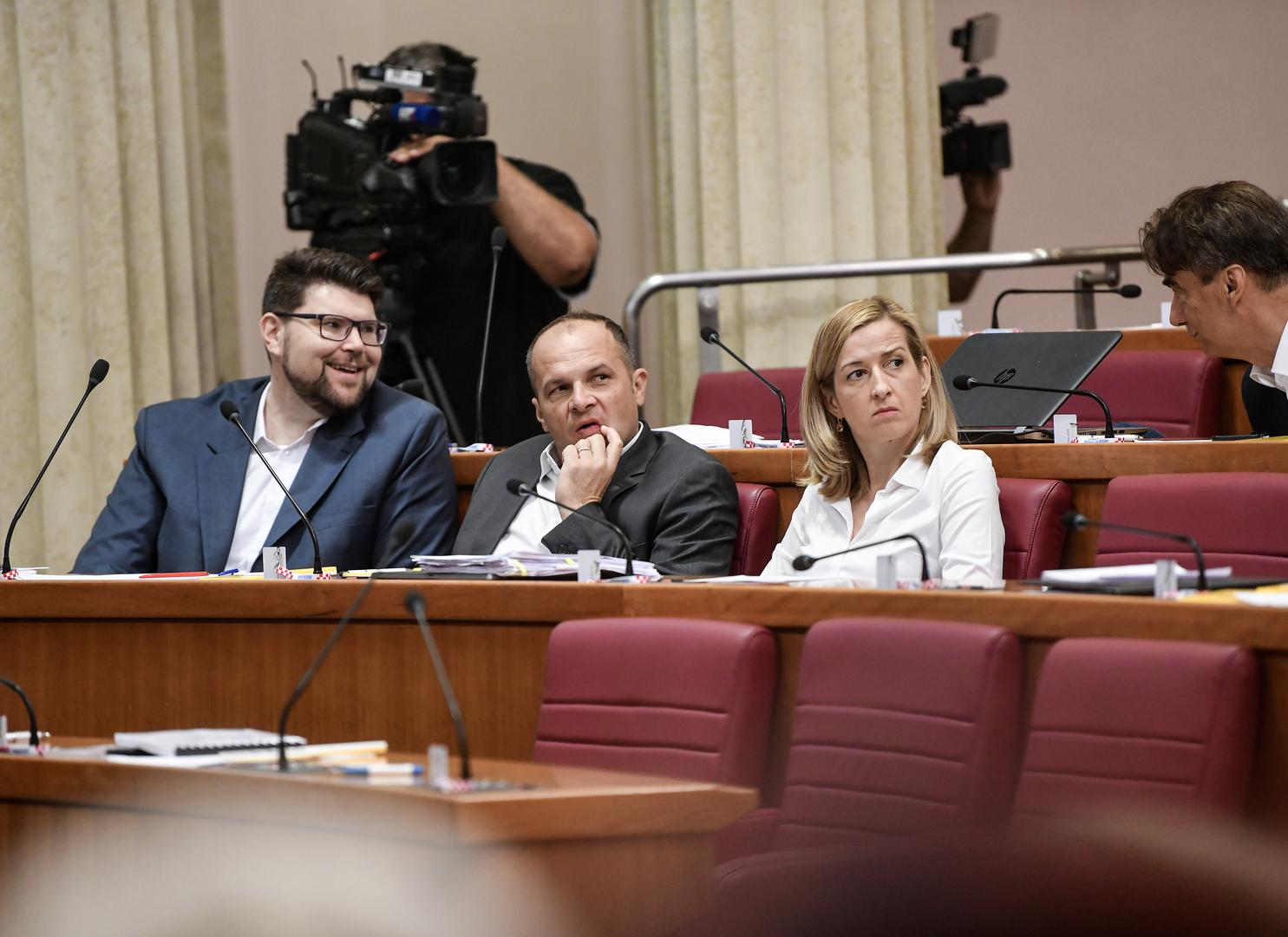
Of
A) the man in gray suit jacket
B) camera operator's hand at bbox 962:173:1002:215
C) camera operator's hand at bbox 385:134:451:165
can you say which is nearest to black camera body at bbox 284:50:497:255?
camera operator's hand at bbox 385:134:451:165

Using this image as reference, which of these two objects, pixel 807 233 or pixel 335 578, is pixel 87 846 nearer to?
pixel 335 578

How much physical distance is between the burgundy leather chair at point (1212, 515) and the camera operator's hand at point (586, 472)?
2.88ft

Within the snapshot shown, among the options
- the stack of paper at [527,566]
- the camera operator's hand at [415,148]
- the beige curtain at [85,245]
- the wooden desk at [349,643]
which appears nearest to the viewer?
the wooden desk at [349,643]

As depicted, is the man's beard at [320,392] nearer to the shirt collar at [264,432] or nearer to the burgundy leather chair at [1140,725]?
the shirt collar at [264,432]

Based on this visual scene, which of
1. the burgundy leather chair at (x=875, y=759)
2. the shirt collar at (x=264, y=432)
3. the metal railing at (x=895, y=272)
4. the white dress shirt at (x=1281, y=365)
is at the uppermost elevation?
the metal railing at (x=895, y=272)

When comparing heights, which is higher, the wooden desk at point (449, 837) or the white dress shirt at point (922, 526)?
the white dress shirt at point (922, 526)

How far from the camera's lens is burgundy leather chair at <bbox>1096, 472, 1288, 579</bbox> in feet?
8.37

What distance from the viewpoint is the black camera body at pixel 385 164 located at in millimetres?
4281

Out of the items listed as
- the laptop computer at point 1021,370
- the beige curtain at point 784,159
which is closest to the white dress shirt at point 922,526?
the laptop computer at point 1021,370

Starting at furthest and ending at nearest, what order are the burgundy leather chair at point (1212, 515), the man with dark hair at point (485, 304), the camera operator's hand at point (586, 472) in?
Answer: the man with dark hair at point (485, 304), the camera operator's hand at point (586, 472), the burgundy leather chair at point (1212, 515)

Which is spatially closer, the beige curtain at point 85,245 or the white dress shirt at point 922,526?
the white dress shirt at point 922,526

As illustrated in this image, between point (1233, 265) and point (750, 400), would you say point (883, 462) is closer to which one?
point (1233, 265)

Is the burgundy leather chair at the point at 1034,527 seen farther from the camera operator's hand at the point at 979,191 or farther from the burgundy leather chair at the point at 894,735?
the camera operator's hand at the point at 979,191

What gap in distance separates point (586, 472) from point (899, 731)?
110cm
